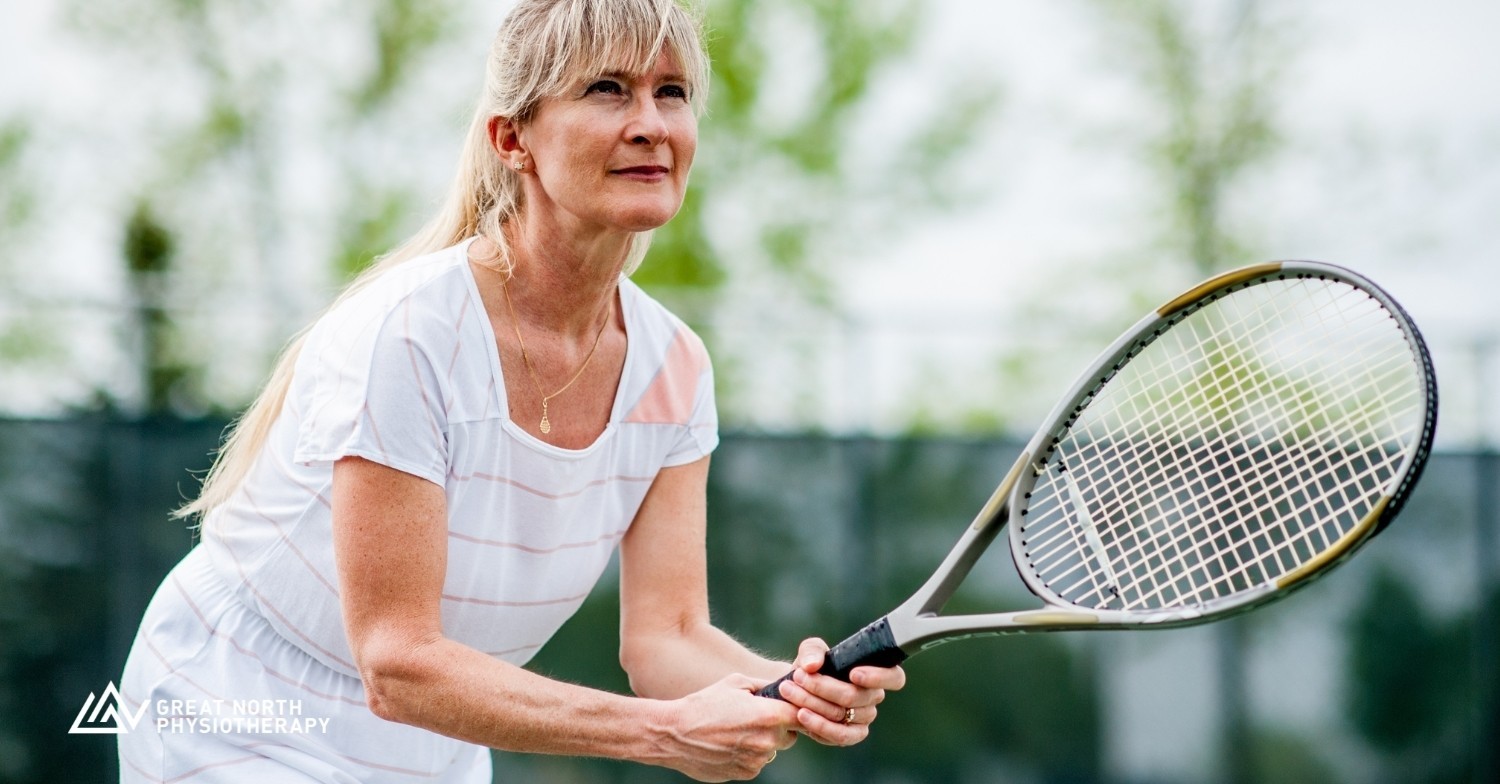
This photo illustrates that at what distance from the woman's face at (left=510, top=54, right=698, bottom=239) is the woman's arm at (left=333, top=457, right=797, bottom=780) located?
49 centimetres

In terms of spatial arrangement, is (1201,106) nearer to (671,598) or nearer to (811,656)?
(671,598)

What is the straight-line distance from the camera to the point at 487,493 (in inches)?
94.0

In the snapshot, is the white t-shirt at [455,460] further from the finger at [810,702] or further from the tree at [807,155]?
the tree at [807,155]

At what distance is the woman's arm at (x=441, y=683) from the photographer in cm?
217

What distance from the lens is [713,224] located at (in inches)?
606

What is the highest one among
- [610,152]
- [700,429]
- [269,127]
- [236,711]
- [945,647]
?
[269,127]

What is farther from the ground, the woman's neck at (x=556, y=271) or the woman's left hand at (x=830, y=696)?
the woman's neck at (x=556, y=271)

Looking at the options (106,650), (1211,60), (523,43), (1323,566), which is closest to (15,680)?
(106,650)

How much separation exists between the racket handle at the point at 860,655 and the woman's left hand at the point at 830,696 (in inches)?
0.5

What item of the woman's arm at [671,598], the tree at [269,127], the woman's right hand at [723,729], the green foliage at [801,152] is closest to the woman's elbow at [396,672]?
the woman's right hand at [723,729]

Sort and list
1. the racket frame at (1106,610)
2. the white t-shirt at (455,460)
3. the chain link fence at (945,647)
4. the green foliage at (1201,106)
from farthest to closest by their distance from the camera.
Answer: the green foliage at (1201,106) < the chain link fence at (945,647) < the white t-shirt at (455,460) < the racket frame at (1106,610)

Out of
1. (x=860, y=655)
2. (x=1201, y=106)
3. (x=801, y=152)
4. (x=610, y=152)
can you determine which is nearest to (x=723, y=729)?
(x=860, y=655)

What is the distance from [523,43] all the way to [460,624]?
937mm

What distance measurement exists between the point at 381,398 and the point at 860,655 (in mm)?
803
